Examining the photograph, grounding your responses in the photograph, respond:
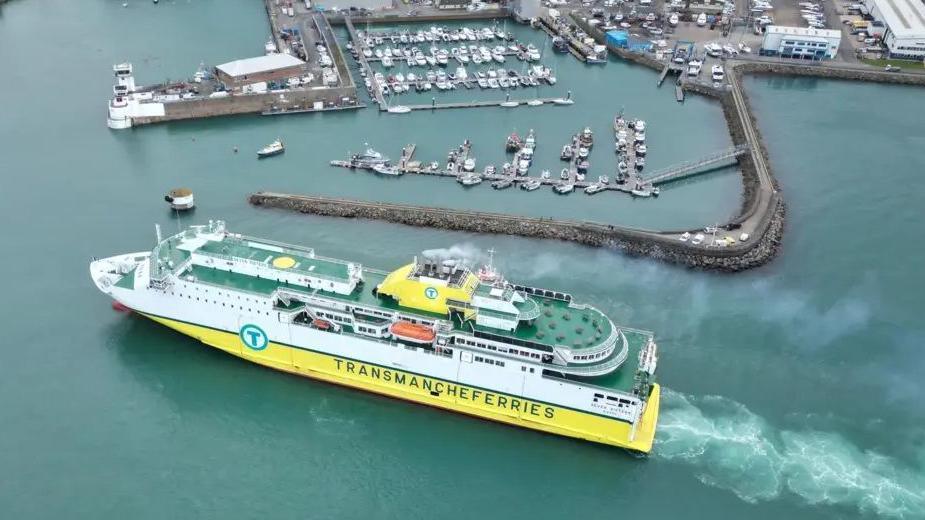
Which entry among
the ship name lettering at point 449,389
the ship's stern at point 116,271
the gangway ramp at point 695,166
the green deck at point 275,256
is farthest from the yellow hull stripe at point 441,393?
the gangway ramp at point 695,166

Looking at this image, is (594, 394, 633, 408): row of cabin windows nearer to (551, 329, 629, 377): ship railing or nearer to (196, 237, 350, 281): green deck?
(551, 329, 629, 377): ship railing

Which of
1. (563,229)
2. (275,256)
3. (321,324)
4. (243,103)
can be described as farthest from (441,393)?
(243,103)

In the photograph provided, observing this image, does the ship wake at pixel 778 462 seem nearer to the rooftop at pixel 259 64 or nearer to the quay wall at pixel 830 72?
the rooftop at pixel 259 64

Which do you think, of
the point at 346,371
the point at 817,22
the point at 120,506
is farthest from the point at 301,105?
the point at 817,22

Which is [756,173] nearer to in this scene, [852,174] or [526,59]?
[852,174]

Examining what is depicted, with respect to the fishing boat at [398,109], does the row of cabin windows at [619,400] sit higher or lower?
lower

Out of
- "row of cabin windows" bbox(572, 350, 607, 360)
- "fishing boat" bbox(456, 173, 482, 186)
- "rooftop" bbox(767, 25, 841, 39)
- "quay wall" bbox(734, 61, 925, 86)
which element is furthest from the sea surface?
"rooftop" bbox(767, 25, 841, 39)
